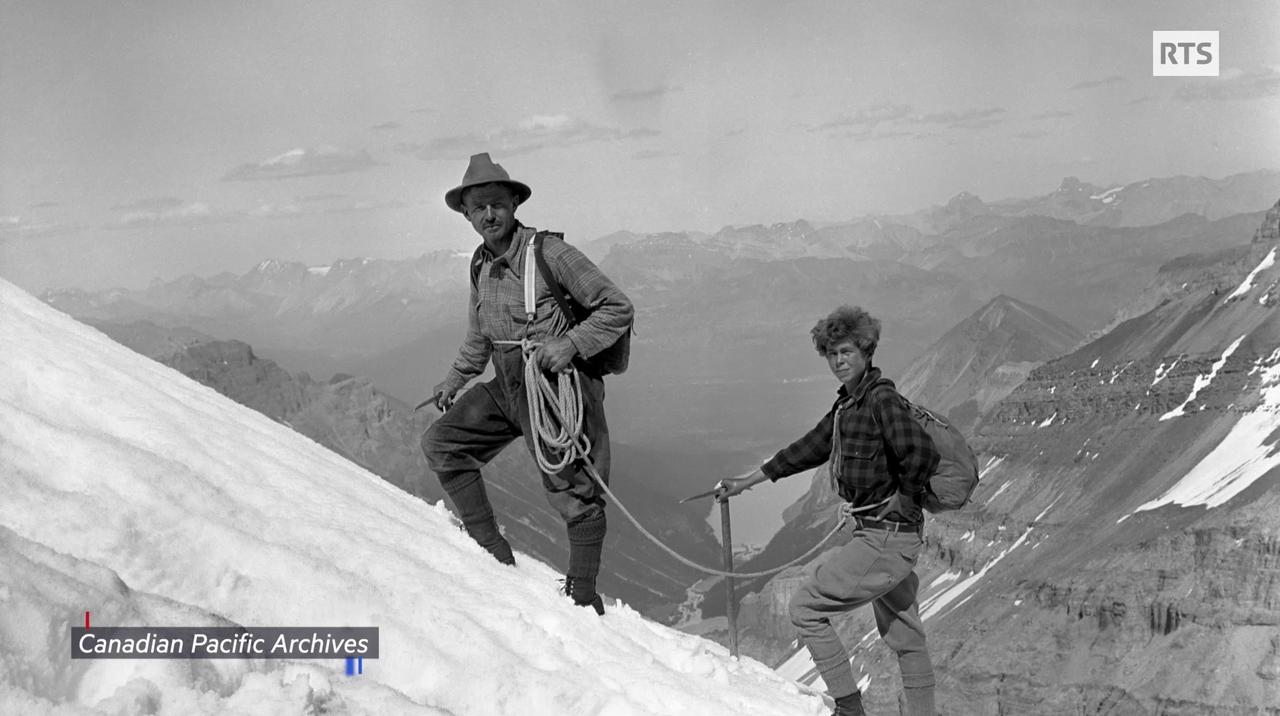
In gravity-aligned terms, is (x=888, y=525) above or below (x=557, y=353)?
below

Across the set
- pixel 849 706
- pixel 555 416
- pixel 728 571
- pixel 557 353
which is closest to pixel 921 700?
pixel 849 706

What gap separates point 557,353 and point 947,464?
3.01 m

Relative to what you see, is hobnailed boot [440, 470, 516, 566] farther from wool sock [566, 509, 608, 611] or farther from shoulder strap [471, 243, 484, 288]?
shoulder strap [471, 243, 484, 288]

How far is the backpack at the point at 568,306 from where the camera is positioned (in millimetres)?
8359

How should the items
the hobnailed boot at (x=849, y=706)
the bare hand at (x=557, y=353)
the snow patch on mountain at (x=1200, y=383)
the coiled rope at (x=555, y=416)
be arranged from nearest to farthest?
the hobnailed boot at (x=849, y=706)
the bare hand at (x=557, y=353)
the coiled rope at (x=555, y=416)
the snow patch on mountain at (x=1200, y=383)

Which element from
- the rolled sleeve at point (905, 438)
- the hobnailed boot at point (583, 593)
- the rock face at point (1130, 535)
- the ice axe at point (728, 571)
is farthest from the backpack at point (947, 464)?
the rock face at point (1130, 535)

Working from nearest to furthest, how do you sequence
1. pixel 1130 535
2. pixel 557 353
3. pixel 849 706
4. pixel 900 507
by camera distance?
pixel 900 507, pixel 849 706, pixel 557 353, pixel 1130 535

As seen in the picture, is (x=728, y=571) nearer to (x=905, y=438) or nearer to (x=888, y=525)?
(x=888, y=525)

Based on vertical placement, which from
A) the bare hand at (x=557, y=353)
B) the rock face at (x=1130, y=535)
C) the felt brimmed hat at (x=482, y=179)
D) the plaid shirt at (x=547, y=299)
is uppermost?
the felt brimmed hat at (x=482, y=179)

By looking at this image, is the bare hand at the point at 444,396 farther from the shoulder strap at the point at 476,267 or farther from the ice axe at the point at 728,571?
the ice axe at the point at 728,571

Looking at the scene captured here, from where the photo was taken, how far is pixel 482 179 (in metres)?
8.23

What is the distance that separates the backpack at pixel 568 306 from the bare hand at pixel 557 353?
27 centimetres

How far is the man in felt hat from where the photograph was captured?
27.4 feet

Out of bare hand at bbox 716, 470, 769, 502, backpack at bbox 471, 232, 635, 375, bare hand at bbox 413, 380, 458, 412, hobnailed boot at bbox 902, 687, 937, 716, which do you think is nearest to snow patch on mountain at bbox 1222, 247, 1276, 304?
hobnailed boot at bbox 902, 687, 937, 716
